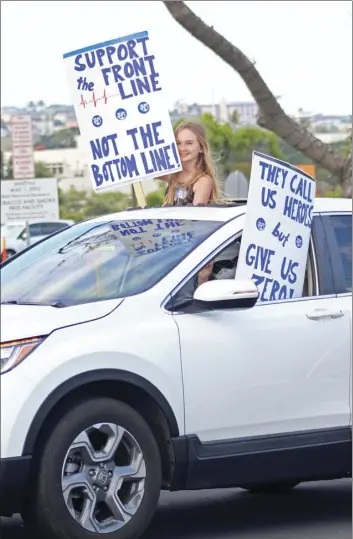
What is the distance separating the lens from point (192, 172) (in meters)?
7.77

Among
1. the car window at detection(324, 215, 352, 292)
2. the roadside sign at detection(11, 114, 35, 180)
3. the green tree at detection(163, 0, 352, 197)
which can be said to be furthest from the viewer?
the roadside sign at detection(11, 114, 35, 180)

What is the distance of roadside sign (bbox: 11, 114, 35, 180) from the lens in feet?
92.2

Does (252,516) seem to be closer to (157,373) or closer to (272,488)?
(272,488)

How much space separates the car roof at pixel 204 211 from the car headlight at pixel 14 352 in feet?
4.63

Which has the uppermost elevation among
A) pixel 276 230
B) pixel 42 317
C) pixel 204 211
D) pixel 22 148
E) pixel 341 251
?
pixel 22 148

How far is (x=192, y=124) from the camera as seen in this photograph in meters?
7.85

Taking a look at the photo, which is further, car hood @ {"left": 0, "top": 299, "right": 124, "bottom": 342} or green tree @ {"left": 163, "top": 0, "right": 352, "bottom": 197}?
green tree @ {"left": 163, "top": 0, "right": 352, "bottom": 197}

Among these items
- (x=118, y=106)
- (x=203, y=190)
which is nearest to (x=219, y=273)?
(x=203, y=190)

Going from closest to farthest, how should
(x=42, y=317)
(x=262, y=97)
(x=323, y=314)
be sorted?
1. (x=42, y=317)
2. (x=323, y=314)
3. (x=262, y=97)

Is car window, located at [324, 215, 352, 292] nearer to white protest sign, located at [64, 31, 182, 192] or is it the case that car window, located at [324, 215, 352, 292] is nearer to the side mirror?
the side mirror

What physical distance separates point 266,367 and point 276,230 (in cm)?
78

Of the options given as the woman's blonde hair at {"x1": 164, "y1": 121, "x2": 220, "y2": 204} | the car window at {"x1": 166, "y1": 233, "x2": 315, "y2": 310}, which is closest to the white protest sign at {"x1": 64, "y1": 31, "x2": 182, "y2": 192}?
the woman's blonde hair at {"x1": 164, "y1": 121, "x2": 220, "y2": 204}

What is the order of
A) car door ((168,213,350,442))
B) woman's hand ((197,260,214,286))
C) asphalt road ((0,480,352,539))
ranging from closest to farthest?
car door ((168,213,350,442)), woman's hand ((197,260,214,286)), asphalt road ((0,480,352,539))

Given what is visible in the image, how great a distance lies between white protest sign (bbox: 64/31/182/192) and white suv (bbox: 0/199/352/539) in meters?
1.06
